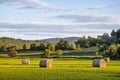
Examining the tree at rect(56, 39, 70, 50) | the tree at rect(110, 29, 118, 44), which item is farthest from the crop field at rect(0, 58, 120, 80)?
the tree at rect(56, 39, 70, 50)

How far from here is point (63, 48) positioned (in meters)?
174

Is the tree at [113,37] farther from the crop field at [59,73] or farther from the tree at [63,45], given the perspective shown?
the crop field at [59,73]

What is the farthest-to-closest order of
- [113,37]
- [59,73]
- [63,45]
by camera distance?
[63,45]
[113,37]
[59,73]

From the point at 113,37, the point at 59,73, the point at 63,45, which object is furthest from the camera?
the point at 63,45

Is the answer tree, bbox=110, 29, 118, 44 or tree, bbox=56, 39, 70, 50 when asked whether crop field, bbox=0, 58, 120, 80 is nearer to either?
tree, bbox=110, 29, 118, 44

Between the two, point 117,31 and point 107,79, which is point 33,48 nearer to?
point 117,31

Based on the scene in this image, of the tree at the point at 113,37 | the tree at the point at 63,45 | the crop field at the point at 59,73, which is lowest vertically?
the crop field at the point at 59,73

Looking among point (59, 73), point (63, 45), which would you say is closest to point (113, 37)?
point (63, 45)

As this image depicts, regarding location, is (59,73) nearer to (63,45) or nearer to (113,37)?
(63,45)

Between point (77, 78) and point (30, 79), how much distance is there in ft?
11.5

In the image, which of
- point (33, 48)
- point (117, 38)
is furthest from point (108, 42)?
point (33, 48)

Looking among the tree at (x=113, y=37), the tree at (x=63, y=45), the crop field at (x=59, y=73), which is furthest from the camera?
the tree at (x=63, y=45)

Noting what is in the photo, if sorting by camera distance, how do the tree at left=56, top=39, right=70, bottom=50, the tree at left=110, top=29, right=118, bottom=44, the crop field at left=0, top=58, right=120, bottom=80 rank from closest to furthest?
1. the crop field at left=0, top=58, right=120, bottom=80
2. the tree at left=110, top=29, right=118, bottom=44
3. the tree at left=56, top=39, right=70, bottom=50

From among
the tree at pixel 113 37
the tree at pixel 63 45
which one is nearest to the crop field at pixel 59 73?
the tree at pixel 113 37
